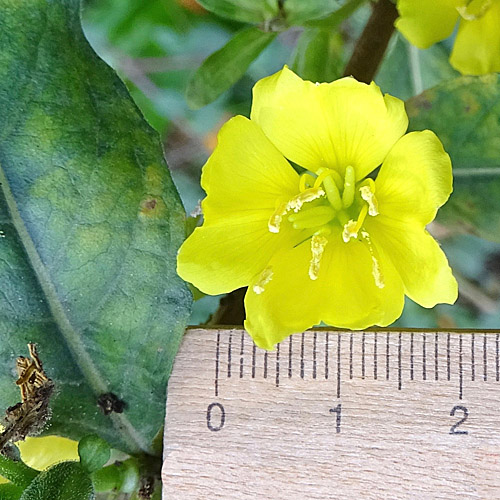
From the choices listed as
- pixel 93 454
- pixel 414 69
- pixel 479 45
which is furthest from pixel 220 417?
pixel 414 69

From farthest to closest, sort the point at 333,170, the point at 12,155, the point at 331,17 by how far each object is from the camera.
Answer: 1. the point at 331,17
2. the point at 333,170
3. the point at 12,155

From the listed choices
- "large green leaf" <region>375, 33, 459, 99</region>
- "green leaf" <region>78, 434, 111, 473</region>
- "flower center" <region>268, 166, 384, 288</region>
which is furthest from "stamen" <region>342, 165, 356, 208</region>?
"large green leaf" <region>375, 33, 459, 99</region>

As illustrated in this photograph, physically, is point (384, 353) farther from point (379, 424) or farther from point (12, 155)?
point (12, 155)

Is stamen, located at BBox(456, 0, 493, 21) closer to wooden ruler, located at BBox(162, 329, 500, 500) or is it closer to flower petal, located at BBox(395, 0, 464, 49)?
flower petal, located at BBox(395, 0, 464, 49)

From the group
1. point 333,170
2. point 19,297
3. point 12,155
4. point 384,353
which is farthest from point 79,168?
point 384,353

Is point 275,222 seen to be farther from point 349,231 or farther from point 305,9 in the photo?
point 305,9

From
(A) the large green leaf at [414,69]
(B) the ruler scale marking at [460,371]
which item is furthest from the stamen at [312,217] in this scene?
(A) the large green leaf at [414,69]

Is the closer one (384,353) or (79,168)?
(79,168)
